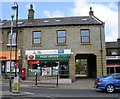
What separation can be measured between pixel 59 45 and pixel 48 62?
7.92 ft

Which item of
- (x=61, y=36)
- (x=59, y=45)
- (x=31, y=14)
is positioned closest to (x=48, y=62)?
(x=59, y=45)

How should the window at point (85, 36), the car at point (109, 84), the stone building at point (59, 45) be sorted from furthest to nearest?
the window at point (85, 36)
the stone building at point (59, 45)
the car at point (109, 84)

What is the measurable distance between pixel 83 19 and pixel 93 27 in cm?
273

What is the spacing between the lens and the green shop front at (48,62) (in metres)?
33.0

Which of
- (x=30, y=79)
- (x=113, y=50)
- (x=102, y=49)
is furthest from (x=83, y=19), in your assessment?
(x=113, y=50)

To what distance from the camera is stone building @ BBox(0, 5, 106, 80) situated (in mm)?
32844

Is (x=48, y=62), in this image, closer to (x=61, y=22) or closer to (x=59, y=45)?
(x=59, y=45)

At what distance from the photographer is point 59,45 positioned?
33.4 metres

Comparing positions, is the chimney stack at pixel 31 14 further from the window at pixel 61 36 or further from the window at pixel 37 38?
the window at pixel 61 36

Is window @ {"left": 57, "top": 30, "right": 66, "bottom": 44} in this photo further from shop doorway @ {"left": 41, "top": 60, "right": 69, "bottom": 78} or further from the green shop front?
shop doorway @ {"left": 41, "top": 60, "right": 69, "bottom": 78}

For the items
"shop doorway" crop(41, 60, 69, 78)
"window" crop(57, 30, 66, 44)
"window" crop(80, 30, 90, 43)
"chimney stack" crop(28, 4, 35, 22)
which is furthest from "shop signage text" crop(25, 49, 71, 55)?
"chimney stack" crop(28, 4, 35, 22)

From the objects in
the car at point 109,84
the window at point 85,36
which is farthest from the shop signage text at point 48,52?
the car at point 109,84

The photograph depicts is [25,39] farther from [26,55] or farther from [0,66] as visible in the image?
[0,66]

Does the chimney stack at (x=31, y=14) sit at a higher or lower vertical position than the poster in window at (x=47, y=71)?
higher
